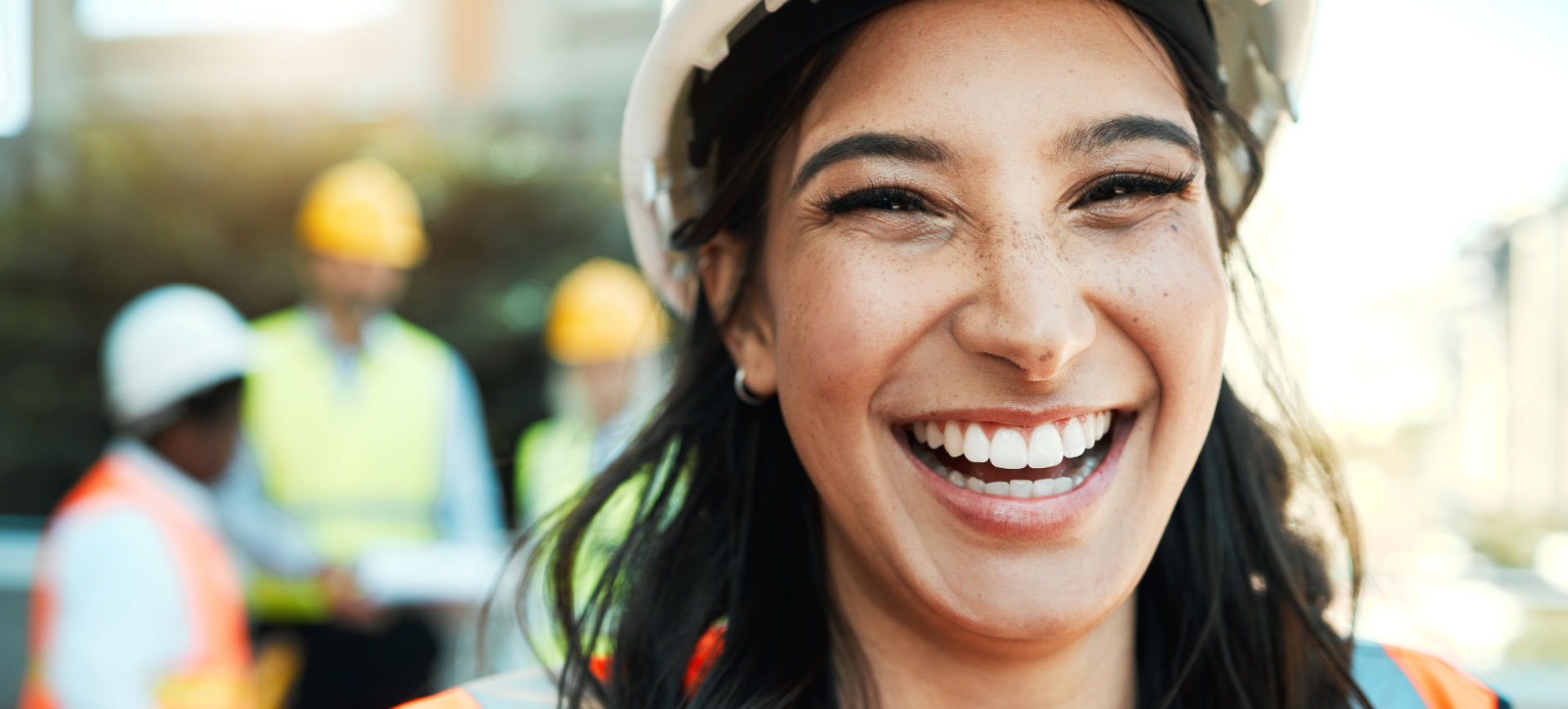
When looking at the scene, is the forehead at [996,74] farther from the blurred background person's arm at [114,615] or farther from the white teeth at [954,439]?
the blurred background person's arm at [114,615]

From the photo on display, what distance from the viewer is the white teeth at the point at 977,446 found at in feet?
4.53

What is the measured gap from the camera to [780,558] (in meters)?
1.79

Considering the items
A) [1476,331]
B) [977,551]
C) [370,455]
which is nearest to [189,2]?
[370,455]

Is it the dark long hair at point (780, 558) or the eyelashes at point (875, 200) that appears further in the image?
the dark long hair at point (780, 558)

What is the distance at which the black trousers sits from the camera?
455cm

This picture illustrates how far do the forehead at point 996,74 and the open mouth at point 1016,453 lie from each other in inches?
13.3

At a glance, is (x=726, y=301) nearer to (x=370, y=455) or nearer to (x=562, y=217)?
(x=370, y=455)

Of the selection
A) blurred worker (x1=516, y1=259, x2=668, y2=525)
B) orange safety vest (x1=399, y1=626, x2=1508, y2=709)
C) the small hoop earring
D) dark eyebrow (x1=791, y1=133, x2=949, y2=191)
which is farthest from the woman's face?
blurred worker (x1=516, y1=259, x2=668, y2=525)

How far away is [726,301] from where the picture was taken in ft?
5.53

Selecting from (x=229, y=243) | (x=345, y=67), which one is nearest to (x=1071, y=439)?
(x=229, y=243)

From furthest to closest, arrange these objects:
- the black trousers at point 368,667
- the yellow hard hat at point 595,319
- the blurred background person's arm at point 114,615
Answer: the yellow hard hat at point 595,319 → the black trousers at point 368,667 → the blurred background person's arm at point 114,615

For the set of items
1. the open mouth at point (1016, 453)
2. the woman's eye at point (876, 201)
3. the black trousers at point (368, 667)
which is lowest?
the black trousers at point (368, 667)

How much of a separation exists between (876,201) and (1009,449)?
0.34 m

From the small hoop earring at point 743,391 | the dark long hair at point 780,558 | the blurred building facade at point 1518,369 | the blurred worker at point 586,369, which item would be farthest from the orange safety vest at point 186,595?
the blurred building facade at point 1518,369
